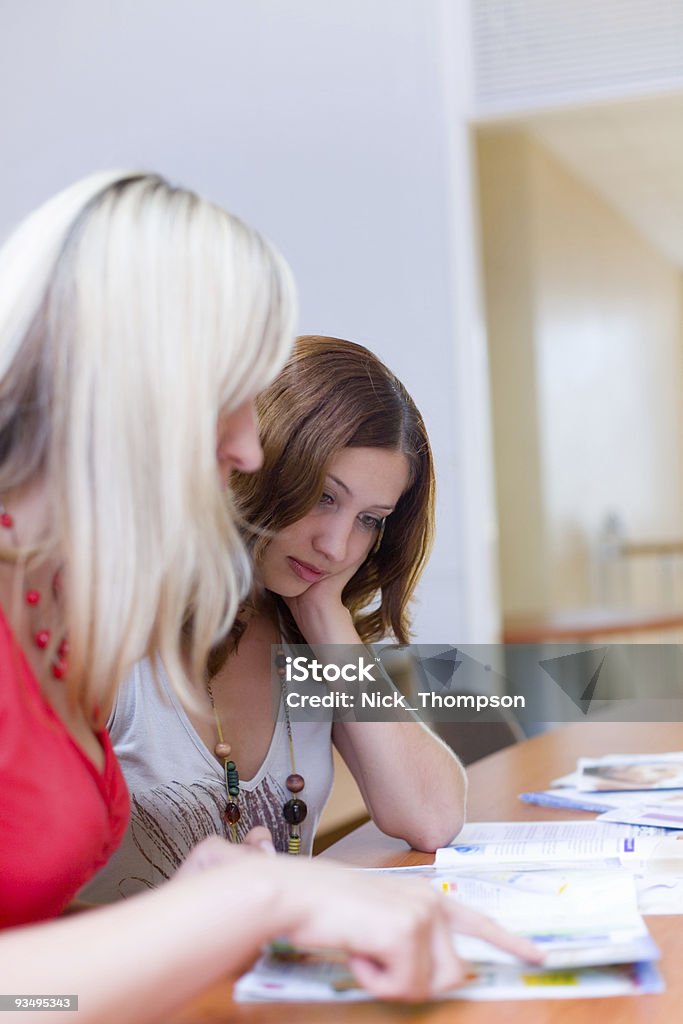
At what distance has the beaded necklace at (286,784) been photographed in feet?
3.49

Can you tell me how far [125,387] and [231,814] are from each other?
52 cm

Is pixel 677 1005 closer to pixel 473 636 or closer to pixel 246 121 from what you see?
pixel 473 636

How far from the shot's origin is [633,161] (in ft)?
16.6

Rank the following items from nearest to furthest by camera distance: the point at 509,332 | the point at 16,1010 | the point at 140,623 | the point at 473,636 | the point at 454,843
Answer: the point at 16,1010
the point at 140,623
the point at 454,843
the point at 473,636
the point at 509,332

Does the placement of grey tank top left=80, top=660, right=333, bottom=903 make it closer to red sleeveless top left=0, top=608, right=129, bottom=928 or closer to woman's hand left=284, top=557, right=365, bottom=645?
woman's hand left=284, top=557, right=365, bottom=645

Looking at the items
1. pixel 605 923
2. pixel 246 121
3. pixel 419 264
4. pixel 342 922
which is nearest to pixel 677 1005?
pixel 605 923

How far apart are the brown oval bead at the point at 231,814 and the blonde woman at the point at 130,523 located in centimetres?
32

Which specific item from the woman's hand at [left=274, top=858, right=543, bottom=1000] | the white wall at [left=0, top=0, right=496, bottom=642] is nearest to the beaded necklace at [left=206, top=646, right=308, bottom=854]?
the woman's hand at [left=274, top=858, right=543, bottom=1000]

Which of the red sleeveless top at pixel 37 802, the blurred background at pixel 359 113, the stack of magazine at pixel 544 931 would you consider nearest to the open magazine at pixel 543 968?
the stack of magazine at pixel 544 931

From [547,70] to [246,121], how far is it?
2.47ft

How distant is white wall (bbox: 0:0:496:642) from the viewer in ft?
8.08

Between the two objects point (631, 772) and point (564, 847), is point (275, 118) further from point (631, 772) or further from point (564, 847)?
point (564, 847)

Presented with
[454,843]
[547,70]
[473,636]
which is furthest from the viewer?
[547,70]

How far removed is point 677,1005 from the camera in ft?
2.19
